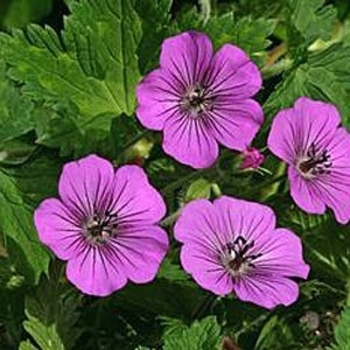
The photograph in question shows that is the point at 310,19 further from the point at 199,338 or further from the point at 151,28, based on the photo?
the point at 199,338

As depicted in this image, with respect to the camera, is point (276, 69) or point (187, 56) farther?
point (276, 69)

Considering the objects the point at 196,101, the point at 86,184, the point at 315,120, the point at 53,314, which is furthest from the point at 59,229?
the point at 315,120

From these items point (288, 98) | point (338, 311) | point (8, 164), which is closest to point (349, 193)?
point (288, 98)

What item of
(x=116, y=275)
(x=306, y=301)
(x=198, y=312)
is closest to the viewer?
(x=116, y=275)

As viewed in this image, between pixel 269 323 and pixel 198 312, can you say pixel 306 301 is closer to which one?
pixel 269 323

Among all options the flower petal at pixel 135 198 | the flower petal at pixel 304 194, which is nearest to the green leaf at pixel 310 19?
the flower petal at pixel 304 194

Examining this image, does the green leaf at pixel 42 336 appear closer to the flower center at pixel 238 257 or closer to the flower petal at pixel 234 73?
the flower center at pixel 238 257
